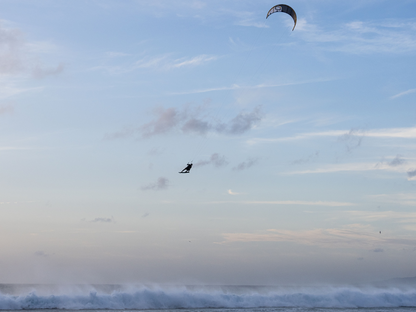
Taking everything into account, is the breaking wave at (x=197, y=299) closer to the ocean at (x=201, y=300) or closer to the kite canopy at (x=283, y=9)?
the ocean at (x=201, y=300)

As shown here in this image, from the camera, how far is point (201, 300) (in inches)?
1924

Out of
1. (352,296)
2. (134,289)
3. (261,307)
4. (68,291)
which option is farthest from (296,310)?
(68,291)

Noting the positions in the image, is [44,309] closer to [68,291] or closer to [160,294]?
[68,291]

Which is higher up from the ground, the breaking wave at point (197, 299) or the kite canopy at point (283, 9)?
the kite canopy at point (283, 9)

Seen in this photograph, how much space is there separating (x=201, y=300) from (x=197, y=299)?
521 mm

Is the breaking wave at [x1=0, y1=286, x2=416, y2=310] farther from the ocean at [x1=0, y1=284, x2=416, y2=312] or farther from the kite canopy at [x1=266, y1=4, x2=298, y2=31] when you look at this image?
the kite canopy at [x1=266, y1=4, x2=298, y2=31]

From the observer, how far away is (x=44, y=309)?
4159 cm

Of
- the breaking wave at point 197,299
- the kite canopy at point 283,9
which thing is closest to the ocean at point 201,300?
the breaking wave at point 197,299

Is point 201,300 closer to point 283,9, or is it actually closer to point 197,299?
point 197,299

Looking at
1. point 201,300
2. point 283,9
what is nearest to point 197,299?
point 201,300

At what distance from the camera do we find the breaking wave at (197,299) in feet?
142

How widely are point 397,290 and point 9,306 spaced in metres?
52.4

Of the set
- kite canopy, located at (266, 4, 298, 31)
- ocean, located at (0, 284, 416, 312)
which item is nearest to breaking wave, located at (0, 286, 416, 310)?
ocean, located at (0, 284, 416, 312)

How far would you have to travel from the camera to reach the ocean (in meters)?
43.4
